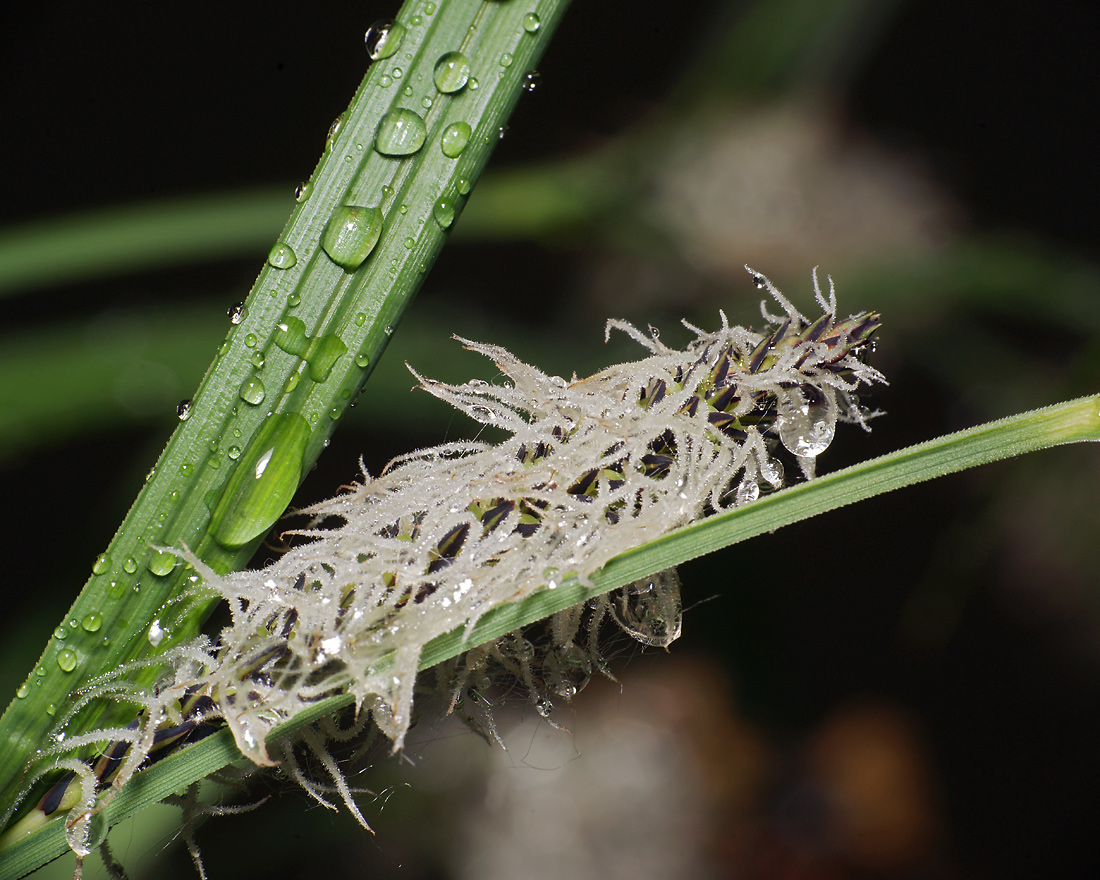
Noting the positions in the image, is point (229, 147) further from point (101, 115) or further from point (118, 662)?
point (118, 662)

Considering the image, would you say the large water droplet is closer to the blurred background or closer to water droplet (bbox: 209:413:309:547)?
water droplet (bbox: 209:413:309:547)

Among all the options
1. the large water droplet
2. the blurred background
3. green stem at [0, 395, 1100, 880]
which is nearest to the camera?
green stem at [0, 395, 1100, 880]

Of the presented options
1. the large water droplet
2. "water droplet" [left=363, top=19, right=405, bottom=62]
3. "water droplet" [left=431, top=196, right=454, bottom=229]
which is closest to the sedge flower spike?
the large water droplet

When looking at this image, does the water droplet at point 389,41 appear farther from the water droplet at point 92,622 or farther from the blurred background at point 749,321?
the blurred background at point 749,321

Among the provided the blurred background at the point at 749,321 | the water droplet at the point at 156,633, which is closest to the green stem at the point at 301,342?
the water droplet at the point at 156,633

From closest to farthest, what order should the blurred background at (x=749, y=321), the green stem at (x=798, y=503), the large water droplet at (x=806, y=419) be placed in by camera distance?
the green stem at (x=798, y=503) → the large water droplet at (x=806, y=419) → the blurred background at (x=749, y=321)

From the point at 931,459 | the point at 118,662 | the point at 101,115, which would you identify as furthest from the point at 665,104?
the point at 118,662
